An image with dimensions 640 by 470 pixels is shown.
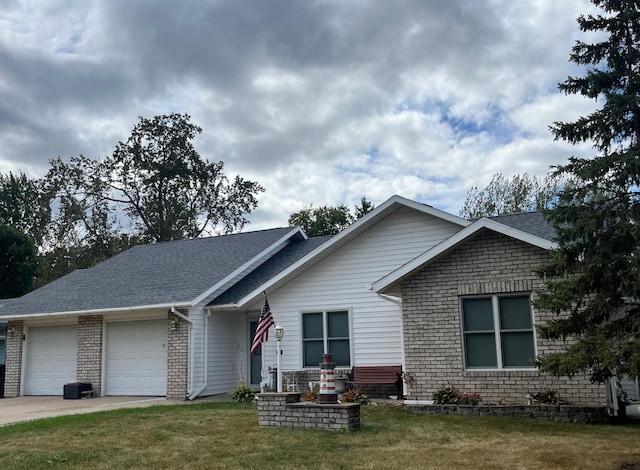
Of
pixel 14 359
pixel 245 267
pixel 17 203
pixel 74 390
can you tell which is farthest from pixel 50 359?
pixel 17 203

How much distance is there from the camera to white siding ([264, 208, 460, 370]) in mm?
14594

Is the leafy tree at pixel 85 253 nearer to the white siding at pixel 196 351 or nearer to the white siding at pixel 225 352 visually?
the white siding at pixel 225 352

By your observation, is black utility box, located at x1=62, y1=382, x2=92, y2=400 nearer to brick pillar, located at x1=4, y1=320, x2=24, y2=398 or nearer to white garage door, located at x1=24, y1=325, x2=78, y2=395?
white garage door, located at x1=24, y1=325, x2=78, y2=395

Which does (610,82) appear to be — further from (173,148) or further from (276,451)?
(173,148)

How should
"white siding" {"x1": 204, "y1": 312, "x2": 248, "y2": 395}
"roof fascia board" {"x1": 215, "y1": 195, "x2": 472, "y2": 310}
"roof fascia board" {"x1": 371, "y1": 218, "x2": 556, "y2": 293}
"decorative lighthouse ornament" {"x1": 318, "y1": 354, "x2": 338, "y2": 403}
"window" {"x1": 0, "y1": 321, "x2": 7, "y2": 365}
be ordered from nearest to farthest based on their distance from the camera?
"decorative lighthouse ornament" {"x1": 318, "y1": 354, "x2": 338, "y2": 403} → "roof fascia board" {"x1": 371, "y1": 218, "x2": 556, "y2": 293} → "roof fascia board" {"x1": 215, "y1": 195, "x2": 472, "y2": 310} → "white siding" {"x1": 204, "y1": 312, "x2": 248, "y2": 395} → "window" {"x1": 0, "y1": 321, "x2": 7, "y2": 365}

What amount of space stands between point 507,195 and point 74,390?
2757 cm

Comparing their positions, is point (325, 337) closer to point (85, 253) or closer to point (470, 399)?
point (470, 399)

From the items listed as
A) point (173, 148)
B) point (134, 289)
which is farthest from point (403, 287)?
point (173, 148)

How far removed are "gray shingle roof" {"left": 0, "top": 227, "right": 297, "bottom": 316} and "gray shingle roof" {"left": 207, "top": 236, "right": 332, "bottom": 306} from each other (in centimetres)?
46

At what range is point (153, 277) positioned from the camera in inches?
742

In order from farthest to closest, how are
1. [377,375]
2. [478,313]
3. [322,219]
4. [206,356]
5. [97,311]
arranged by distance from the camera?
[322,219] → [97,311] → [206,356] → [377,375] → [478,313]

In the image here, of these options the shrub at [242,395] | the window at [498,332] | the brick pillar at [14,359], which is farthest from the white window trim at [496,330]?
the brick pillar at [14,359]

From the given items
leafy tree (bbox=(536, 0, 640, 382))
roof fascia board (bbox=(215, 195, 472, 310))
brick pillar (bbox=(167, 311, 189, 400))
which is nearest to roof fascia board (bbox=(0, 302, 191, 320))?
brick pillar (bbox=(167, 311, 189, 400))

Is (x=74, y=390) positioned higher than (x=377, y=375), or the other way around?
(x=377, y=375)
